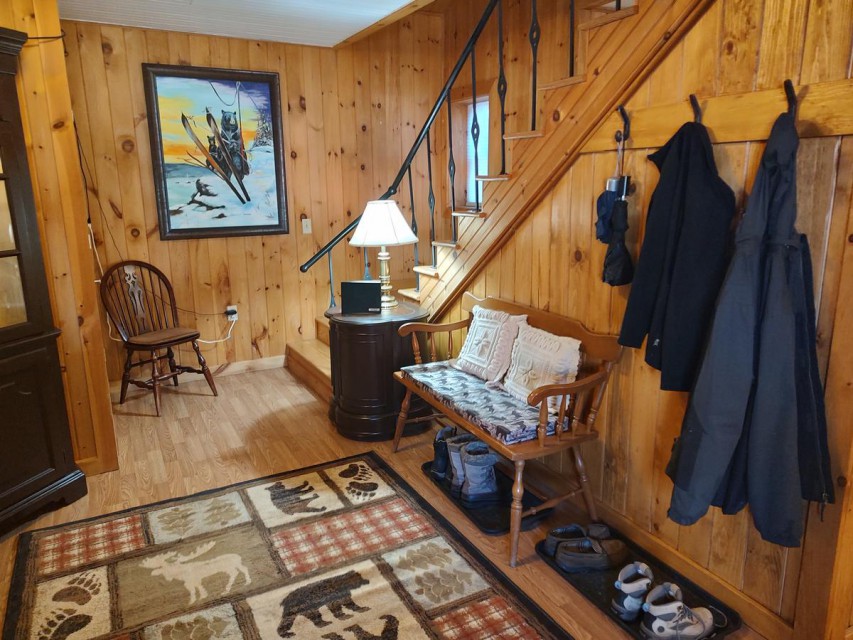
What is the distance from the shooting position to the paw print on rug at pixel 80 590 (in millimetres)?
2133

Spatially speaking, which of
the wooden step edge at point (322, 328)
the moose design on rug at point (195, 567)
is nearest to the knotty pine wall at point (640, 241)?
the moose design on rug at point (195, 567)

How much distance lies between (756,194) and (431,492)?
1.85 meters

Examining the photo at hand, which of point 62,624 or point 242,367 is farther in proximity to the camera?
point 242,367

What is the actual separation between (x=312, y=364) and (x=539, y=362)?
202cm

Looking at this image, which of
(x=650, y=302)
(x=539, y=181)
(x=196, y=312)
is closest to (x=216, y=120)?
(x=196, y=312)

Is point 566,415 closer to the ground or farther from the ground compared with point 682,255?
closer to the ground

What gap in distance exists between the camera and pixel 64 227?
2.75 m

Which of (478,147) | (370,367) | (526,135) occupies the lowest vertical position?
Answer: (370,367)

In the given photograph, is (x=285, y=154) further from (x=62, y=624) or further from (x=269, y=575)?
(x=62, y=624)

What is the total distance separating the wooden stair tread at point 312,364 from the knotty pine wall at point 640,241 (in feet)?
5.11

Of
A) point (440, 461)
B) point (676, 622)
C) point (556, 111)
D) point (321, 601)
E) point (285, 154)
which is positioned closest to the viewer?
point (676, 622)

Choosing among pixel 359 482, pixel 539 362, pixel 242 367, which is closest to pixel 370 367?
pixel 359 482

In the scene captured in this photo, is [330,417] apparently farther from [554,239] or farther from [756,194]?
[756,194]

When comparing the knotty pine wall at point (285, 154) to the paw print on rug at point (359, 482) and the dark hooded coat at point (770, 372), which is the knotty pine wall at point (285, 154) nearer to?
the paw print on rug at point (359, 482)
